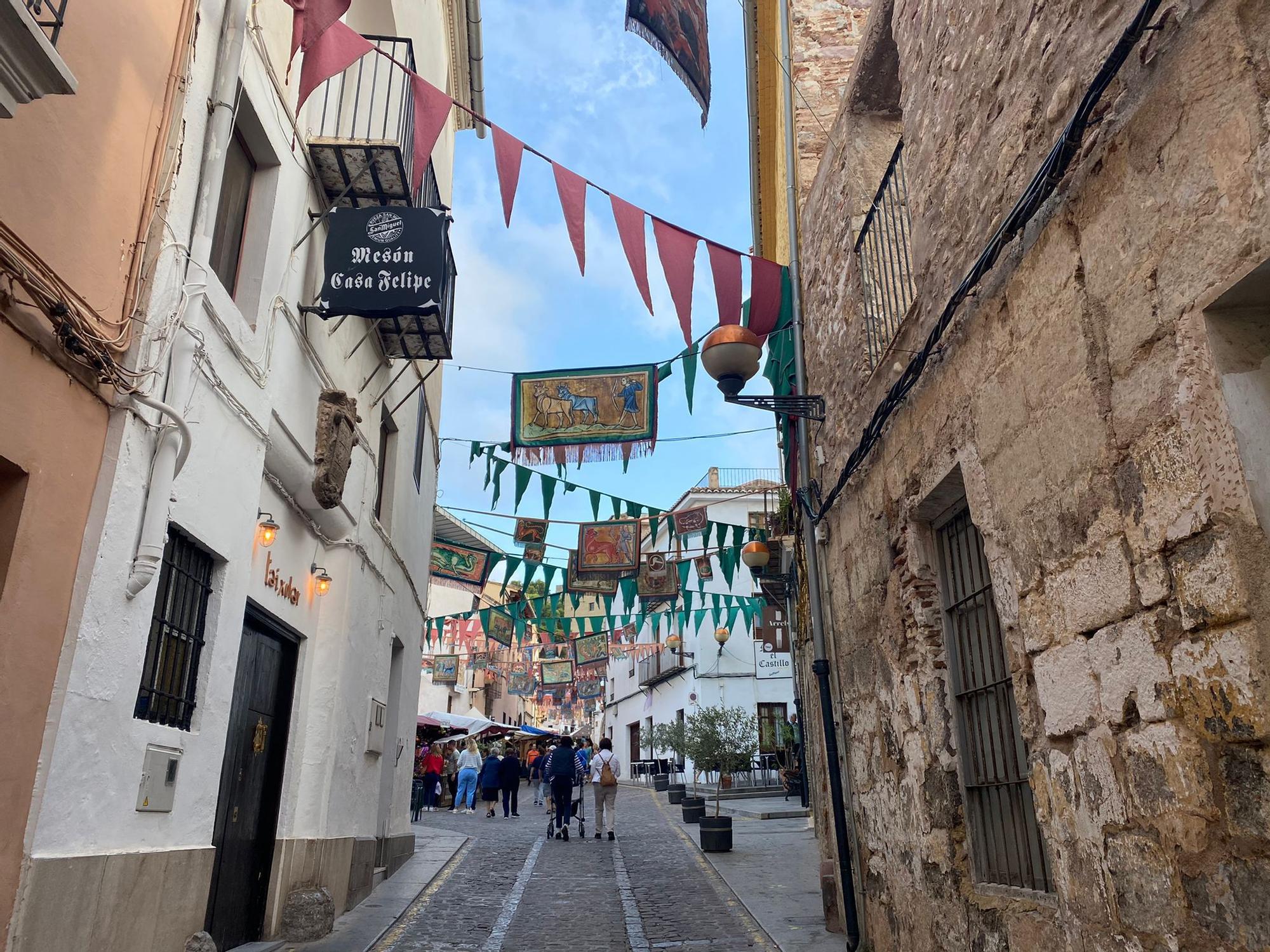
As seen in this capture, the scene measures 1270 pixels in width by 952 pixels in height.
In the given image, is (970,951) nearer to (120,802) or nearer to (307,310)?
(120,802)

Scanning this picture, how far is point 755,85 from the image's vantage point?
40.3 ft

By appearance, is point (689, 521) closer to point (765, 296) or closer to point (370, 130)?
point (765, 296)

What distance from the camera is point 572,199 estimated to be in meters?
5.99

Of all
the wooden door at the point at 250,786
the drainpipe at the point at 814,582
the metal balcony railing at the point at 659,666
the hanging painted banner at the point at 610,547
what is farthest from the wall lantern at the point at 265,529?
the metal balcony railing at the point at 659,666

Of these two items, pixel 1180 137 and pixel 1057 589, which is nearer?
pixel 1180 137

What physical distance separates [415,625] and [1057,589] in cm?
1016

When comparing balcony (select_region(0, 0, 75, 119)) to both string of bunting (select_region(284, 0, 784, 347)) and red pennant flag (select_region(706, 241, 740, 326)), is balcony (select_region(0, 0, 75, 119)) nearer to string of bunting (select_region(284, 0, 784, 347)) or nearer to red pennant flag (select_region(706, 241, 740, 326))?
string of bunting (select_region(284, 0, 784, 347))

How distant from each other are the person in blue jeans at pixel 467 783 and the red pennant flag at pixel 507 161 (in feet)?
51.4

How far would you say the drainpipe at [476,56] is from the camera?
A: 12.1 meters

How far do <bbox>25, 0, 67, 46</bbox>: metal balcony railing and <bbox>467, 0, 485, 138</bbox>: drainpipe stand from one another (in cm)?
866

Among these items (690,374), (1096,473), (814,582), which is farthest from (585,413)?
(1096,473)

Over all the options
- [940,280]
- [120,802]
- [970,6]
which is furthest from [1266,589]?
Result: [120,802]

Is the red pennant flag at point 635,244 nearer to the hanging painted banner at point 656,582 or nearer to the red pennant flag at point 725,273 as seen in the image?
the red pennant flag at point 725,273

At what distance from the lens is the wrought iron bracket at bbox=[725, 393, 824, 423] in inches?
233
